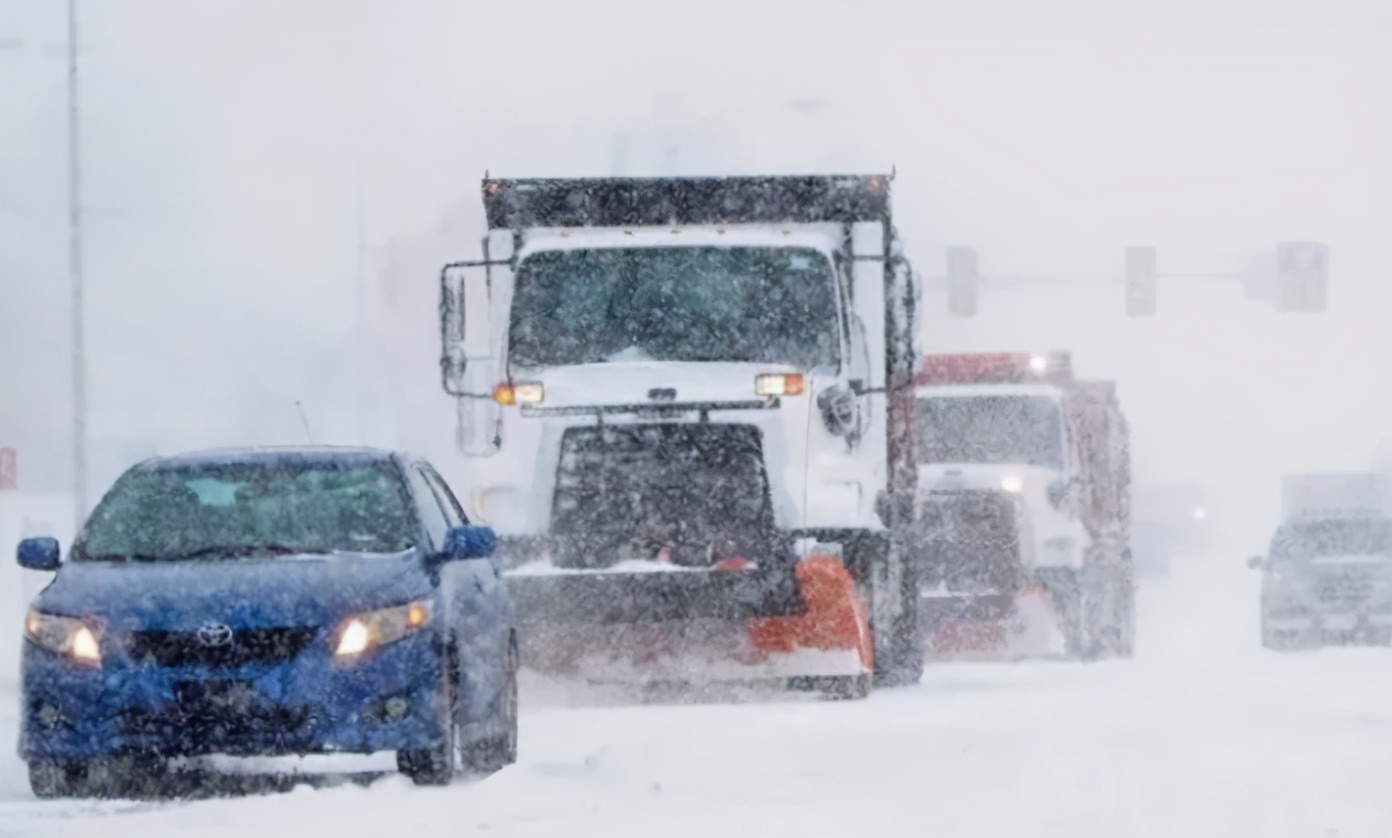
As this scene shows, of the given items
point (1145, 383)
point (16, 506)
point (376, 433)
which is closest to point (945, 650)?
point (16, 506)

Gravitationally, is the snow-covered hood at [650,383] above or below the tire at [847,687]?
above

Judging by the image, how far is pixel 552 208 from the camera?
17500mm

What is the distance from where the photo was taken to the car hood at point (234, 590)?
11.6 metres

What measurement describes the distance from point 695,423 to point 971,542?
581cm

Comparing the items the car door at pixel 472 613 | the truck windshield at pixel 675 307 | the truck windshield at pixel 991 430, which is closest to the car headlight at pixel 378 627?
the car door at pixel 472 613

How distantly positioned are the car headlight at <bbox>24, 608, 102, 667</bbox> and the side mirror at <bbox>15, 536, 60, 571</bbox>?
1.58ft

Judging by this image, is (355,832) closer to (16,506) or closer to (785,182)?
(785,182)

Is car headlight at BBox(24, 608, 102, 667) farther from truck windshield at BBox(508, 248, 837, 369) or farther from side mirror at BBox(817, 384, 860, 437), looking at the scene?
side mirror at BBox(817, 384, 860, 437)

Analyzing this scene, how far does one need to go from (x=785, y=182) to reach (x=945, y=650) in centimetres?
526

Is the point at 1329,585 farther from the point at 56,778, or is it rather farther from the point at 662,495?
the point at 56,778

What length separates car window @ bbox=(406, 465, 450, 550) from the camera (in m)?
12.8

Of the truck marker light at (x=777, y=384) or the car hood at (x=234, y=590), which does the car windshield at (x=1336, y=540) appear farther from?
the car hood at (x=234, y=590)

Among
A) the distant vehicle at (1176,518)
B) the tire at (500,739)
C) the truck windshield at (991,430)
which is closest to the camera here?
the tire at (500,739)

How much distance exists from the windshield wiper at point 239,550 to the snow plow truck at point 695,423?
11.5 ft
